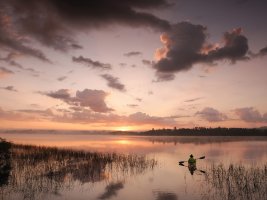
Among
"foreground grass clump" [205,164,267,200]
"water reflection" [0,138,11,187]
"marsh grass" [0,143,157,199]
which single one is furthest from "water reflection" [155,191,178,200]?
"water reflection" [0,138,11,187]

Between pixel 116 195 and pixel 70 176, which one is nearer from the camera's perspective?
pixel 116 195

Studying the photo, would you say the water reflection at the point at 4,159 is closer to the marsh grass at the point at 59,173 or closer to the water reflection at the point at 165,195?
the marsh grass at the point at 59,173

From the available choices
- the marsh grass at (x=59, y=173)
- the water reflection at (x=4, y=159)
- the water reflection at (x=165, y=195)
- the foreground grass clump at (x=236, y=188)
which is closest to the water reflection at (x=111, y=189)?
the marsh grass at (x=59, y=173)

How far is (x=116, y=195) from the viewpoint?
70.7 ft

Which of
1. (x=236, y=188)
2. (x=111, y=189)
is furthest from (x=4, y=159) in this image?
(x=236, y=188)

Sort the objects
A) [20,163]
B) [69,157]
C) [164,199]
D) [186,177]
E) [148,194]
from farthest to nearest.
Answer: [69,157] < [20,163] < [186,177] < [148,194] < [164,199]

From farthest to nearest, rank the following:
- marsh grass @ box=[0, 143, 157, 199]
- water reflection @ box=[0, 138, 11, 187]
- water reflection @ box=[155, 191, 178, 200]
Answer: marsh grass @ box=[0, 143, 157, 199] → water reflection @ box=[155, 191, 178, 200] → water reflection @ box=[0, 138, 11, 187]

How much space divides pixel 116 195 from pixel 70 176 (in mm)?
7385

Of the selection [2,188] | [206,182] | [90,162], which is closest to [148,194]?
[206,182]

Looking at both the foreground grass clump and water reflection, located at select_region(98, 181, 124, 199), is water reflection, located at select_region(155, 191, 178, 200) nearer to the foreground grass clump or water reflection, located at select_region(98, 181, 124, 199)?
the foreground grass clump

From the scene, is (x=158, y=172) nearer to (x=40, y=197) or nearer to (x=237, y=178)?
(x=237, y=178)

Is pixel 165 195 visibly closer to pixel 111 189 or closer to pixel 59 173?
pixel 111 189

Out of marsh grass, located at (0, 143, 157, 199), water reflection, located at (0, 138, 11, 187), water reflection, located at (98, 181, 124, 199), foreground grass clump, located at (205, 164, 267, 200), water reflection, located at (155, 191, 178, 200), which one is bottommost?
water reflection, located at (155, 191, 178, 200)

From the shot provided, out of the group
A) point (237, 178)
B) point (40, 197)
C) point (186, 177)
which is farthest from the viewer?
point (186, 177)
